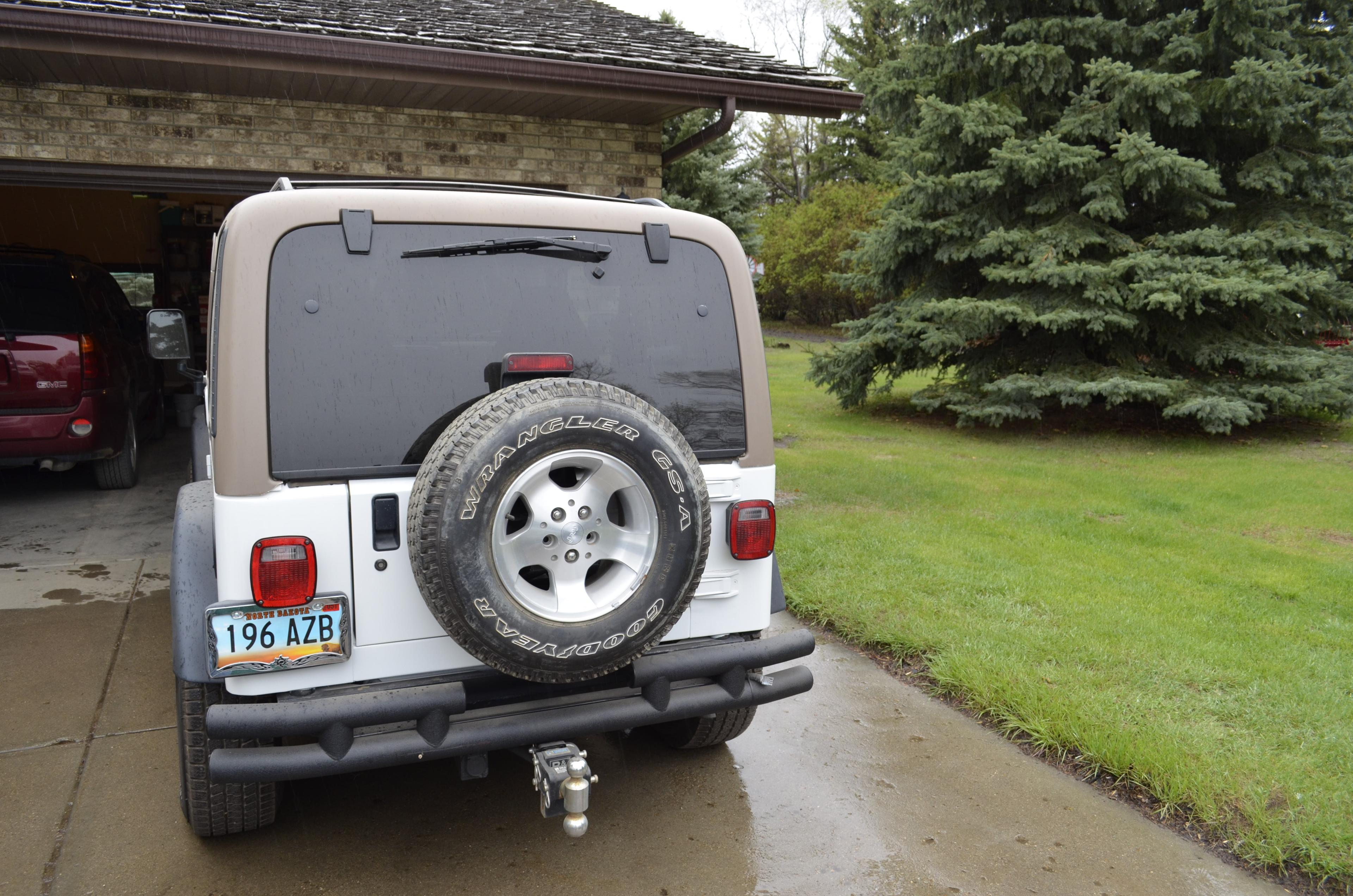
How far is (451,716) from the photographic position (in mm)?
2680

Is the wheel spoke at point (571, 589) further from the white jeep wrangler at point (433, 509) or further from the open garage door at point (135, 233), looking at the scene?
the open garage door at point (135, 233)

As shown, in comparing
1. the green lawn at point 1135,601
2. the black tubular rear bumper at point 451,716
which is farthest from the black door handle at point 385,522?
the green lawn at point 1135,601

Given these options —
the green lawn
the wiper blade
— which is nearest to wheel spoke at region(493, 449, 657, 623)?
the wiper blade

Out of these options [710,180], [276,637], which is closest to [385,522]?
[276,637]

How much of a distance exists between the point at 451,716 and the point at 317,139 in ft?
20.1

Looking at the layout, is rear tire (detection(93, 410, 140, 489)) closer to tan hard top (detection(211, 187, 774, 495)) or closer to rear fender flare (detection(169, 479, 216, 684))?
rear fender flare (detection(169, 479, 216, 684))

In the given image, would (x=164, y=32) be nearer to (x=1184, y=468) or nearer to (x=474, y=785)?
(x=474, y=785)

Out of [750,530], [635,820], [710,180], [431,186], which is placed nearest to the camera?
[750,530]

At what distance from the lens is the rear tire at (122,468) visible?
26.7 ft

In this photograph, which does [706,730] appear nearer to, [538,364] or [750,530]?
[750,530]

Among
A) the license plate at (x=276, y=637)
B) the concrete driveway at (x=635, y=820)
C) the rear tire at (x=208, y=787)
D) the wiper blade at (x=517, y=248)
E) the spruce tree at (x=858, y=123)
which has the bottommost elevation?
the concrete driveway at (x=635, y=820)

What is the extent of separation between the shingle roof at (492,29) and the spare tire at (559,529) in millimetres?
4923

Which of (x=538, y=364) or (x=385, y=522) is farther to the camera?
(x=538, y=364)

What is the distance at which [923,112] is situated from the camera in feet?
36.5
